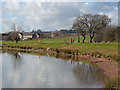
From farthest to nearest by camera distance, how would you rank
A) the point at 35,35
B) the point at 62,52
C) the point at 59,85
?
the point at 35,35
the point at 62,52
the point at 59,85

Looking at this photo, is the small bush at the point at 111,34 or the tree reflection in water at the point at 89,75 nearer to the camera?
the small bush at the point at 111,34

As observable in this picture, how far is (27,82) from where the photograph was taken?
12.9 m

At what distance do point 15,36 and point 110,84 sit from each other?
5830 centimetres

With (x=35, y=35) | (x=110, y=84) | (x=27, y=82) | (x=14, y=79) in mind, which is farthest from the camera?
(x=35, y=35)

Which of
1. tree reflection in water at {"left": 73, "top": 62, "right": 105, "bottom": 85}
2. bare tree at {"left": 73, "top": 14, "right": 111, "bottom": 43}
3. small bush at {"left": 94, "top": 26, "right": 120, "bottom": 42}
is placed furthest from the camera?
bare tree at {"left": 73, "top": 14, "right": 111, "bottom": 43}

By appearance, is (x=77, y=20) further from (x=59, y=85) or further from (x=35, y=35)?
(x=35, y=35)

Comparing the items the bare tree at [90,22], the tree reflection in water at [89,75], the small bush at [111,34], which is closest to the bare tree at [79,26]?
the bare tree at [90,22]

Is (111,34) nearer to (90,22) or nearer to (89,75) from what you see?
(89,75)

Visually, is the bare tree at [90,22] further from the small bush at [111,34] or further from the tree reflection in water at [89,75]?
the tree reflection in water at [89,75]

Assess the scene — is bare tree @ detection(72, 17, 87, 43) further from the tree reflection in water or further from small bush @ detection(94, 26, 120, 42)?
the tree reflection in water

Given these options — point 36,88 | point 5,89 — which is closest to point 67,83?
point 36,88

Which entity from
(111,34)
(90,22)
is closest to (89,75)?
(111,34)

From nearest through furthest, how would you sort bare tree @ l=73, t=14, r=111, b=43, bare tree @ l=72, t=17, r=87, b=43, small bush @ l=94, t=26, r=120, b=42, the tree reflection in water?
1. small bush @ l=94, t=26, r=120, b=42
2. the tree reflection in water
3. bare tree @ l=73, t=14, r=111, b=43
4. bare tree @ l=72, t=17, r=87, b=43

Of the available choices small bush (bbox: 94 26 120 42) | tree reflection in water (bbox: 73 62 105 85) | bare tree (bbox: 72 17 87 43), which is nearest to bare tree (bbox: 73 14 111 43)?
bare tree (bbox: 72 17 87 43)
